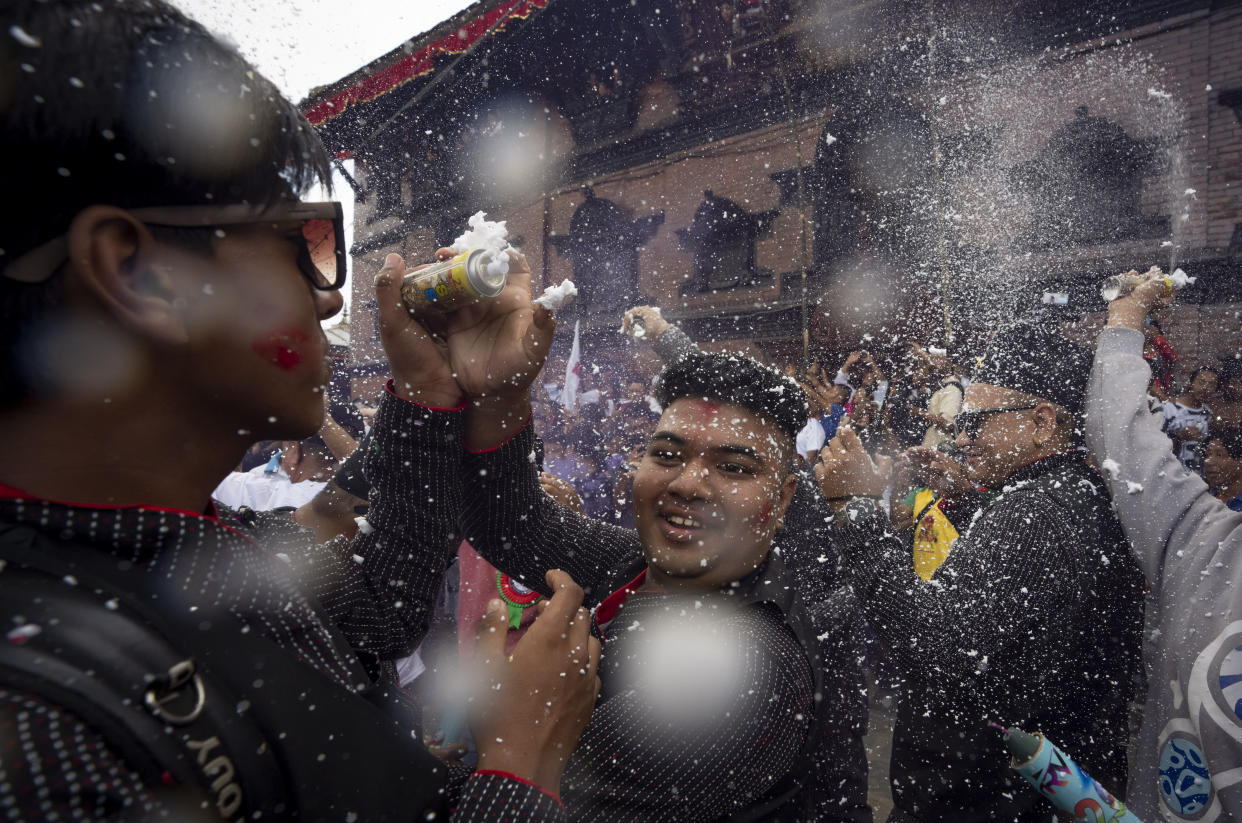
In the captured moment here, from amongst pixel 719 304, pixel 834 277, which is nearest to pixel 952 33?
pixel 834 277

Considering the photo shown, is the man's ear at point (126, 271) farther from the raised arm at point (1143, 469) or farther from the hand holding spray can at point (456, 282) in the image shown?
the raised arm at point (1143, 469)

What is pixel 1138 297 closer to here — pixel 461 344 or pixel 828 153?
pixel 461 344

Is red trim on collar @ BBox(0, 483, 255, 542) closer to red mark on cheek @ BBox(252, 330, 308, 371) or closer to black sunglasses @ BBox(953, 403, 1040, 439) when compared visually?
red mark on cheek @ BBox(252, 330, 308, 371)

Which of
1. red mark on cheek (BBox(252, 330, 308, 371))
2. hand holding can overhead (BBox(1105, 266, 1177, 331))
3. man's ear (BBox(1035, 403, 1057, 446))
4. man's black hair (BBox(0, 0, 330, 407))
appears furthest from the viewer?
man's ear (BBox(1035, 403, 1057, 446))

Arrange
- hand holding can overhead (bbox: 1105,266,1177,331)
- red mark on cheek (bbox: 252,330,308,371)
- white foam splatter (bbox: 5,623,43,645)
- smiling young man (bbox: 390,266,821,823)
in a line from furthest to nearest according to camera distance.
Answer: hand holding can overhead (bbox: 1105,266,1177,331) → smiling young man (bbox: 390,266,821,823) → red mark on cheek (bbox: 252,330,308,371) → white foam splatter (bbox: 5,623,43,645)

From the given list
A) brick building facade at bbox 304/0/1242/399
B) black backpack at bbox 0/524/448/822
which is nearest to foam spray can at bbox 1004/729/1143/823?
black backpack at bbox 0/524/448/822

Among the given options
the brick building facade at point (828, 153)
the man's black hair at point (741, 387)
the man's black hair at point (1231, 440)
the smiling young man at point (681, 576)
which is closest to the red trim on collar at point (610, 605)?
the smiling young man at point (681, 576)

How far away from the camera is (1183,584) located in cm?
182

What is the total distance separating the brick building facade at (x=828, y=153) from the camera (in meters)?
7.95

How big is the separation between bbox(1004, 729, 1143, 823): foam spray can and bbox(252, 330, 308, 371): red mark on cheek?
7.21 ft

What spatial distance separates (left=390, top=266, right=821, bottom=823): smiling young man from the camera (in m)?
1.35

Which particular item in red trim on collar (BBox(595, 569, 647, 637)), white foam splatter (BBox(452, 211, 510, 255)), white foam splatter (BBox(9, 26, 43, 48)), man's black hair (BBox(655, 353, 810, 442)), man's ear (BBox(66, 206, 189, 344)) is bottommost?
red trim on collar (BBox(595, 569, 647, 637))

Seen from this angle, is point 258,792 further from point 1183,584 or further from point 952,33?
point 952,33

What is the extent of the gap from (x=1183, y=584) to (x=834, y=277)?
30.2ft
